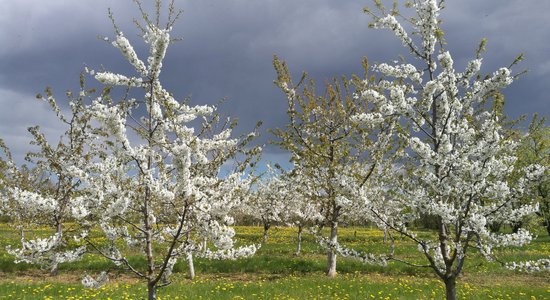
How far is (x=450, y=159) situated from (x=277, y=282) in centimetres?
863

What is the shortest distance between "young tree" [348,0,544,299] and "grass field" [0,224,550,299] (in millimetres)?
1761

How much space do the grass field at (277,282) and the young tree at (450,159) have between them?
176 cm

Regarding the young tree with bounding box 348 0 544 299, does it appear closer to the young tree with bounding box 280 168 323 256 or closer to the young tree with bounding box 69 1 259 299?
the young tree with bounding box 69 1 259 299

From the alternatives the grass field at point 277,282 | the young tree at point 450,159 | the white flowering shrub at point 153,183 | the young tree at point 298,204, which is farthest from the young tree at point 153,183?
the young tree at point 298,204

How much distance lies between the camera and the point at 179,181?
4.68 meters

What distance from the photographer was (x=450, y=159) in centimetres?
591

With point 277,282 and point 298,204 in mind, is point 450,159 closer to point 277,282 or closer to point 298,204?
point 277,282

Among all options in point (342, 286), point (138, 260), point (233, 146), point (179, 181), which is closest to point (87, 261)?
point (138, 260)

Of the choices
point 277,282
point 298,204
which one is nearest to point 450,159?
point 277,282

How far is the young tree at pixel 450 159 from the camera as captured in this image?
19.5ft

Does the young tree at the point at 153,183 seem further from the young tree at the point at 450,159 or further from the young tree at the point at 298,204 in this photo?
the young tree at the point at 298,204

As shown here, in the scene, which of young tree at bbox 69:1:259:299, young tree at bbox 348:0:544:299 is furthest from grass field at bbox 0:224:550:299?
young tree at bbox 69:1:259:299

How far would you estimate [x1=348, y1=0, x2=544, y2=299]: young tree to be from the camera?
594 cm

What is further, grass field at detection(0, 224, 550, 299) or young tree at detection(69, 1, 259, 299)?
grass field at detection(0, 224, 550, 299)
